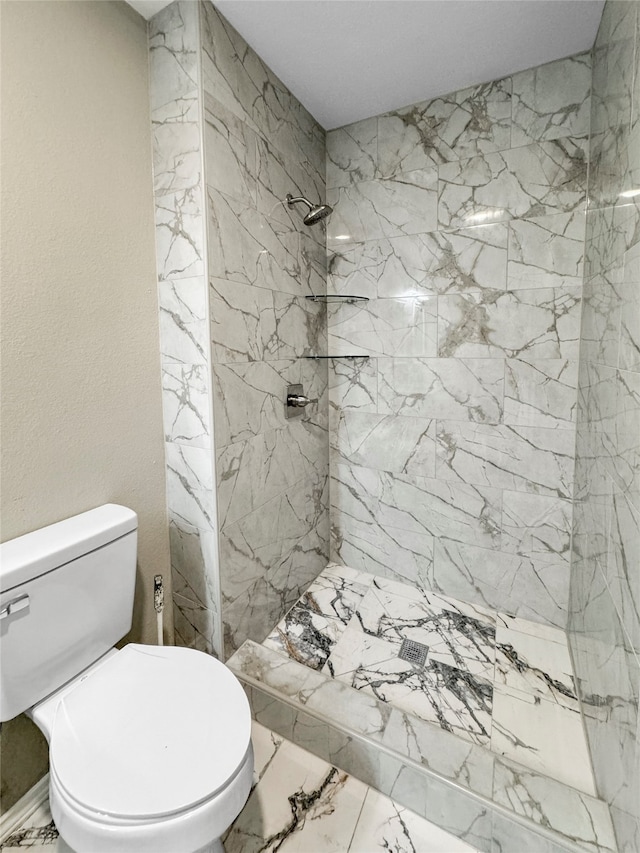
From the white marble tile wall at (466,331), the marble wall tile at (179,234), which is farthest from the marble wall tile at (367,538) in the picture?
the marble wall tile at (179,234)

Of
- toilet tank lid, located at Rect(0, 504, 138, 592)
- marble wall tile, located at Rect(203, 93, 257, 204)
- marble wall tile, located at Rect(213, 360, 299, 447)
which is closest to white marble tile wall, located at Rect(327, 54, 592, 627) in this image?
marble wall tile, located at Rect(213, 360, 299, 447)

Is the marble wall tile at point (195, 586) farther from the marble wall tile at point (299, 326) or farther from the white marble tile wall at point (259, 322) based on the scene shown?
the marble wall tile at point (299, 326)

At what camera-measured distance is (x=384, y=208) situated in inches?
72.7

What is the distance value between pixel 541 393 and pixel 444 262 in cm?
71

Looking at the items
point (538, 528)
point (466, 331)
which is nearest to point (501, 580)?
point (538, 528)

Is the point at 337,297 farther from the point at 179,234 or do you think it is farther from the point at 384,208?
the point at 179,234

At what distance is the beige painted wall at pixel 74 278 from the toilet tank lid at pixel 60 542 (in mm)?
49

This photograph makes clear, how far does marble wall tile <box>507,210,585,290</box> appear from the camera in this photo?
1.51m

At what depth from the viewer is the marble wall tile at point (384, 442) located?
1.88 m

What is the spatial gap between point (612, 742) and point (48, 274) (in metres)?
1.92

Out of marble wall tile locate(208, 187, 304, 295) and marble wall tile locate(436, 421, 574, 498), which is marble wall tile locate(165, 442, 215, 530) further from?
marble wall tile locate(436, 421, 574, 498)

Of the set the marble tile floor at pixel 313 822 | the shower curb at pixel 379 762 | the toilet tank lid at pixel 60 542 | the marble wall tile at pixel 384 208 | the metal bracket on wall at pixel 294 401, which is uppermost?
the marble wall tile at pixel 384 208

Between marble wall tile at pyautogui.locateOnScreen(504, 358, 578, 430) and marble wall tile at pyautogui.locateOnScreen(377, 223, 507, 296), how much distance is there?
38cm

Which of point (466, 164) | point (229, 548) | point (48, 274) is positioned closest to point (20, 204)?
point (48, 274)
